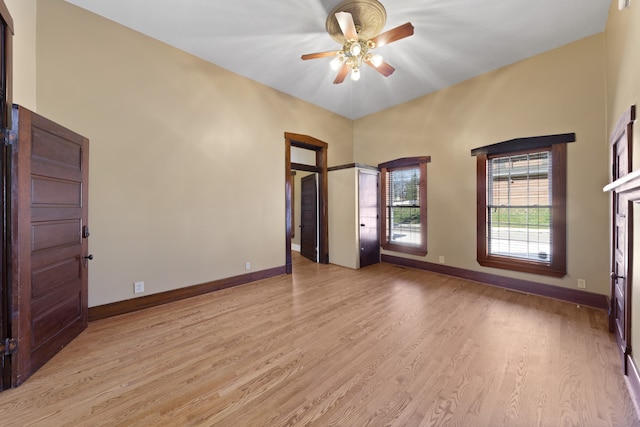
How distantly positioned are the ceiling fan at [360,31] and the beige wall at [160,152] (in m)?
1.74

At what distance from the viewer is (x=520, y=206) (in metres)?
3.62

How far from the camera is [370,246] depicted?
5168 millimetres

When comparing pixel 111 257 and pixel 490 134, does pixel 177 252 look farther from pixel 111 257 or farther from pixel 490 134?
pixel 490 134

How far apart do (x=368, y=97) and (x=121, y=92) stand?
3.87 metres

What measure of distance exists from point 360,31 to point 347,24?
499 mm

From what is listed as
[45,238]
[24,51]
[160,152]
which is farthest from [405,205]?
[24,51]

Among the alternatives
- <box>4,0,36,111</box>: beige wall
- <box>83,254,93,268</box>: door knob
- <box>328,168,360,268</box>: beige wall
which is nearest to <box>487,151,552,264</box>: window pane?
<box>328,168,360,268</box>: beige wall

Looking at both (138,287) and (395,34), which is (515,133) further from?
(138,287)

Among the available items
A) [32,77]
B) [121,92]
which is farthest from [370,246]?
[32,77]

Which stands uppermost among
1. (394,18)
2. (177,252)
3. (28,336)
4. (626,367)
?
(394,18)

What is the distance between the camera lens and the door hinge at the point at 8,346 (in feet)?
5.49

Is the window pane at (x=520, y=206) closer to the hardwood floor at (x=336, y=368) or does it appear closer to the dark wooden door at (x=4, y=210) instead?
the hardwood floor at (x=336, y=368)

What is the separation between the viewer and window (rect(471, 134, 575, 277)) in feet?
10.7

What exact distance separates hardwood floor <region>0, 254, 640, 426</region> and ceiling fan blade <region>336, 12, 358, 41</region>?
298cm
